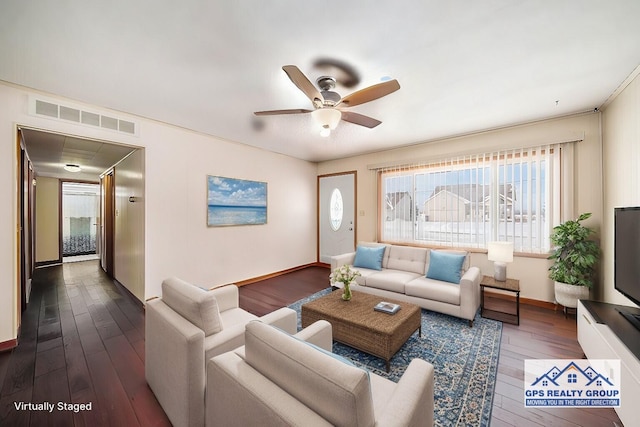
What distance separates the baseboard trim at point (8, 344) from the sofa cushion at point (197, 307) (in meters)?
2.07

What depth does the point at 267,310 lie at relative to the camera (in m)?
3.27

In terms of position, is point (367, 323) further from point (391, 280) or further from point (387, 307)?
point (391, 280)

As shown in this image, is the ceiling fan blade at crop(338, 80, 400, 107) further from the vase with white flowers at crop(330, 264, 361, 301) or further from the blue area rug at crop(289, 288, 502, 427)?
the blue area rug at crop(289, 288, 502, 427)

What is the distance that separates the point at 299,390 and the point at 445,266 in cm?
290

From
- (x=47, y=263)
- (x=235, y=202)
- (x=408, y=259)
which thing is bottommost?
(x=47, y=263)

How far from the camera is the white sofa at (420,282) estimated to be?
2805 mm

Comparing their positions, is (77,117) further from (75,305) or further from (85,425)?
(85,425)

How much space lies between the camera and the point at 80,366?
207 centimetres

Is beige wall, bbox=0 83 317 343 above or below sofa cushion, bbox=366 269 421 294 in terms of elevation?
above

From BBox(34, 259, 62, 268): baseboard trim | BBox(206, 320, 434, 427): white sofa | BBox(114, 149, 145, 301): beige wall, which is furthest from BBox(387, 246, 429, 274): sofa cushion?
BBox(34, 259, 62, 268): baseboard trim

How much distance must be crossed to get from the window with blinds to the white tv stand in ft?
5.01

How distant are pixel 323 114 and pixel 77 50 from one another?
6.47 feet

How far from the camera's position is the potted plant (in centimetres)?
283

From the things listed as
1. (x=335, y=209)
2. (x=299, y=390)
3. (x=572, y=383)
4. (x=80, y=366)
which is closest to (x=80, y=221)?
(x=80, y=366)
